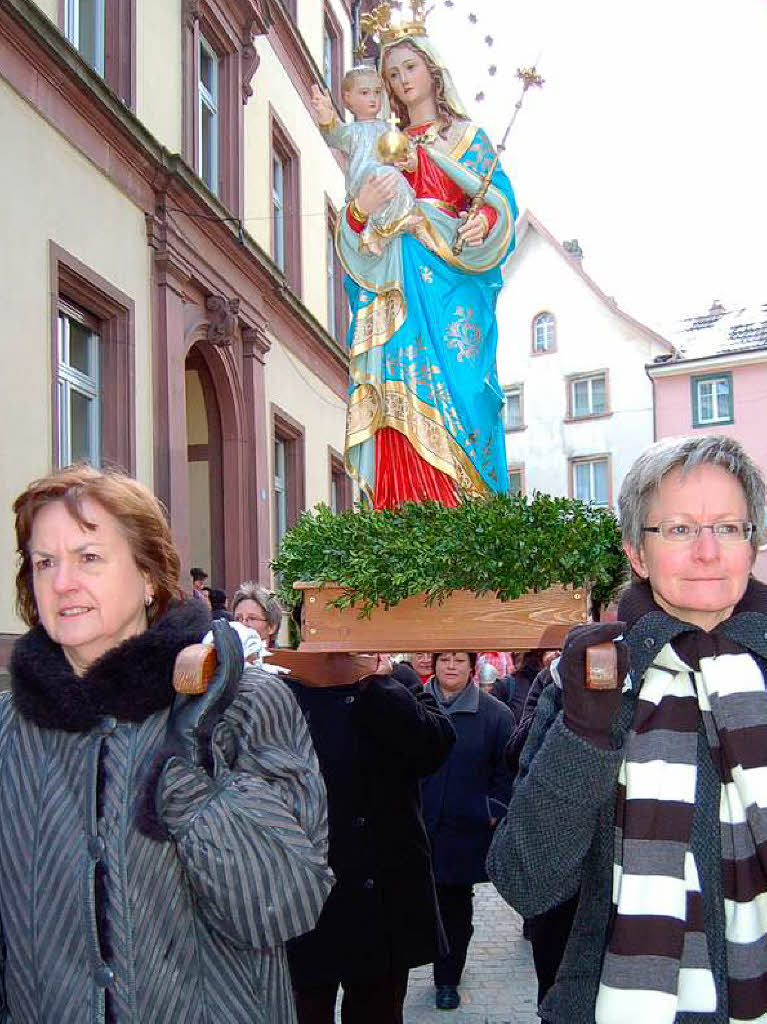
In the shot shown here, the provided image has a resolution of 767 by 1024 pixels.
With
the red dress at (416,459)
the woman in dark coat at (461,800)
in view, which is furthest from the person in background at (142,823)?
the woman in dark coat at (461,800)

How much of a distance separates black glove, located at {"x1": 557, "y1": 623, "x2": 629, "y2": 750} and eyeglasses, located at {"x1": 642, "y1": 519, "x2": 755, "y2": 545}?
32cm

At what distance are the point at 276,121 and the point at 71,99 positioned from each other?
262 inches

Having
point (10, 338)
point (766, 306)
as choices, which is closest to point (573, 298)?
point (766, 306)

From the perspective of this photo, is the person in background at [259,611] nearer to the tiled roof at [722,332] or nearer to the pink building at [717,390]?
the pink building at [717,390]

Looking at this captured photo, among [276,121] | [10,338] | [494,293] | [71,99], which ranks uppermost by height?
[276,121]

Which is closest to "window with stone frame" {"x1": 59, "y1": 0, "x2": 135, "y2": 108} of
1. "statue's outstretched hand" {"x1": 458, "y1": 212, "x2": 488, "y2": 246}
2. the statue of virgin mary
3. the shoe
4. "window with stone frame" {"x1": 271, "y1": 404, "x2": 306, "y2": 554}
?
"window with stone frame" {"x1": 271, "y1": 404, "x2": 306, "y2": 554}

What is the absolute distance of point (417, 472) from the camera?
14.1 ft

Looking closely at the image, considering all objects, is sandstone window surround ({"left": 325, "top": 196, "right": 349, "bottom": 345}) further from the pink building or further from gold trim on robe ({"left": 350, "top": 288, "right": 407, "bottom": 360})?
gold trim on robe ({"left": 350, "top": 288, "right": 407, "bottom": 360})

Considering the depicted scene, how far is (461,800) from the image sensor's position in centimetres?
588

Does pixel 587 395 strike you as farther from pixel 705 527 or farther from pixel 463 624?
pixel 705 527

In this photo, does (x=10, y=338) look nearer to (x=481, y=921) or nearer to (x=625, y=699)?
(x=481, y=921)

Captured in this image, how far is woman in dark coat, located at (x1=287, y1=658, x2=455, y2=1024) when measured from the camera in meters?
3.59

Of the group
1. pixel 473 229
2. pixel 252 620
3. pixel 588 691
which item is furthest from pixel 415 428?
pixel 588 691

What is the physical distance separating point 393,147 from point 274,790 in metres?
2.96
